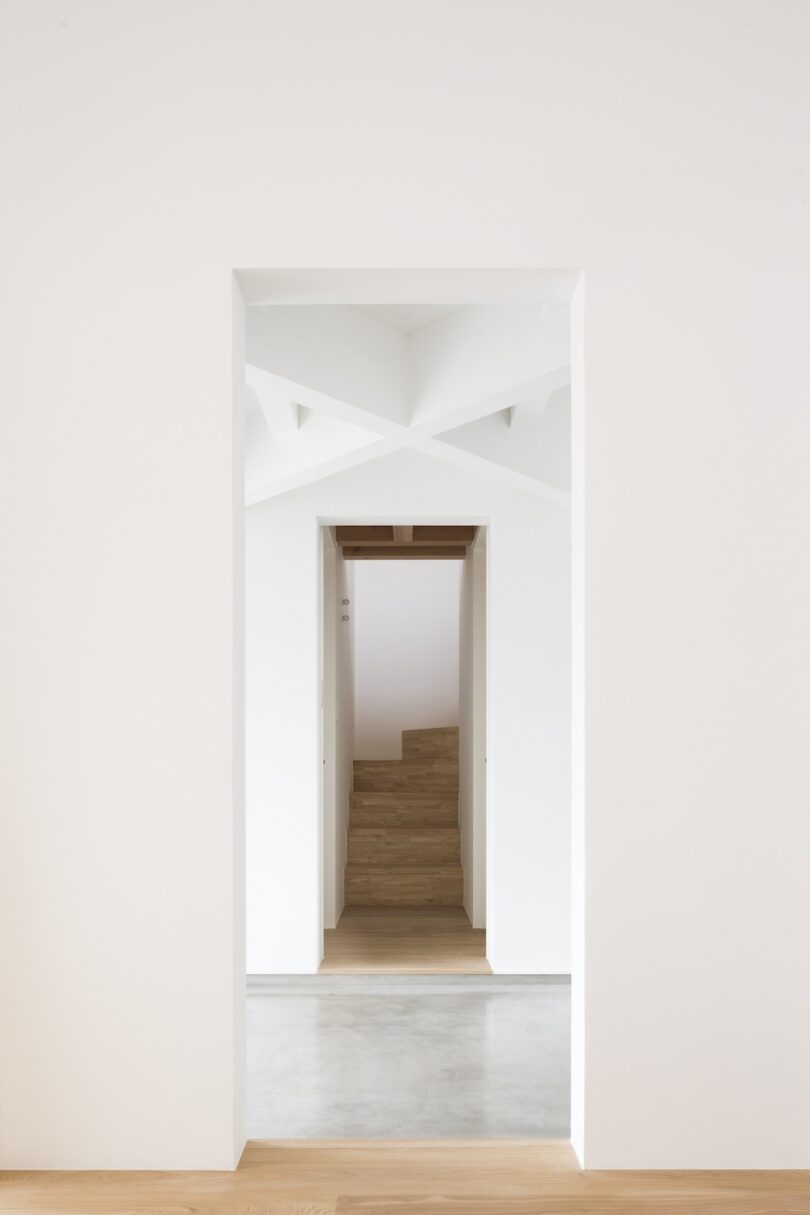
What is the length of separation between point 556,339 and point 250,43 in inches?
62.9

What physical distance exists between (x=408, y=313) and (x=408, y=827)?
6.19 meters

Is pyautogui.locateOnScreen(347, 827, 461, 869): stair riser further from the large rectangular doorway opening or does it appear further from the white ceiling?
the white ceiling

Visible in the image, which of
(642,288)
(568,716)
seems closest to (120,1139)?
(642,288)

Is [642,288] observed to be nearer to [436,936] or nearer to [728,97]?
[728,97]

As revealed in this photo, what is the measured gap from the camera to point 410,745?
10508 millimetres

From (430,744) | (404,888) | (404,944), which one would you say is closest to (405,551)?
(404,888)

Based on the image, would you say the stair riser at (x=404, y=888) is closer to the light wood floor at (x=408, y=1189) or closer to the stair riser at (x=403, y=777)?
the stair riser at (x=403, y=777)

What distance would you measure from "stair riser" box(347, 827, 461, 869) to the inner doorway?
0.01 metres

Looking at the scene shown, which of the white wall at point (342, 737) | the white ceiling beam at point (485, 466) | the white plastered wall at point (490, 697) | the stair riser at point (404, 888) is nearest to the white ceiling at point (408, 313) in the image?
the white ceiling beam at point (485, 466)

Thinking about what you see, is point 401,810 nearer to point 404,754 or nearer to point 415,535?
point 404,754

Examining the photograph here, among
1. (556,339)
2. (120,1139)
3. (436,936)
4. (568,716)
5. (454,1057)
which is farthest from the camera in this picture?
(436,936)

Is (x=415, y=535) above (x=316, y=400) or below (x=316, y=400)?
below

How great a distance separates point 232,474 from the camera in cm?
197

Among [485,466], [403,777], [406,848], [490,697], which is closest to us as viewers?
[485,466]
